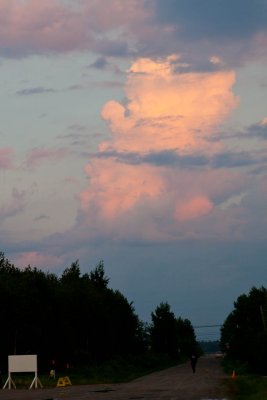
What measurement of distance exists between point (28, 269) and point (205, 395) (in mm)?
61190

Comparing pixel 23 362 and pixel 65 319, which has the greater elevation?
pixel 65 319

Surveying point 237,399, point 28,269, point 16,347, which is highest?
point 28,269

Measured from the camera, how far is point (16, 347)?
78000 mm

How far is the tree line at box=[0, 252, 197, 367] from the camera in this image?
76812 mm

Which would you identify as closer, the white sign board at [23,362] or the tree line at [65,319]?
the white sign board at [23,362]

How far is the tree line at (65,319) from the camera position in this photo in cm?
7681

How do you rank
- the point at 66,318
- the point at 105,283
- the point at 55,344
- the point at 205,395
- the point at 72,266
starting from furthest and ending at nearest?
the point at 105,283 < the point at 72,266 < the point at 66,318 < the point at 55,344 < the point at 205,395

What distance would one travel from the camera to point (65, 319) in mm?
91375

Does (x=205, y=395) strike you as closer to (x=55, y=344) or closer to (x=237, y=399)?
(x=237, y=399)

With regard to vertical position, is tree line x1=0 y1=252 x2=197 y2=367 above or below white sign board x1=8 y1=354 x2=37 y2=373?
above

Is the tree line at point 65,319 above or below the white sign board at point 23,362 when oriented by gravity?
above

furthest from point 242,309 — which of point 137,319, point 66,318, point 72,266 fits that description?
point 66,318

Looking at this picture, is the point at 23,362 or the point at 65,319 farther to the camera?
the point at 65,319

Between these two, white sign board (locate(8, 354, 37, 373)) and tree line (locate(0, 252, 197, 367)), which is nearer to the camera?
white sign board (locate(8, 354, 37, 373))
